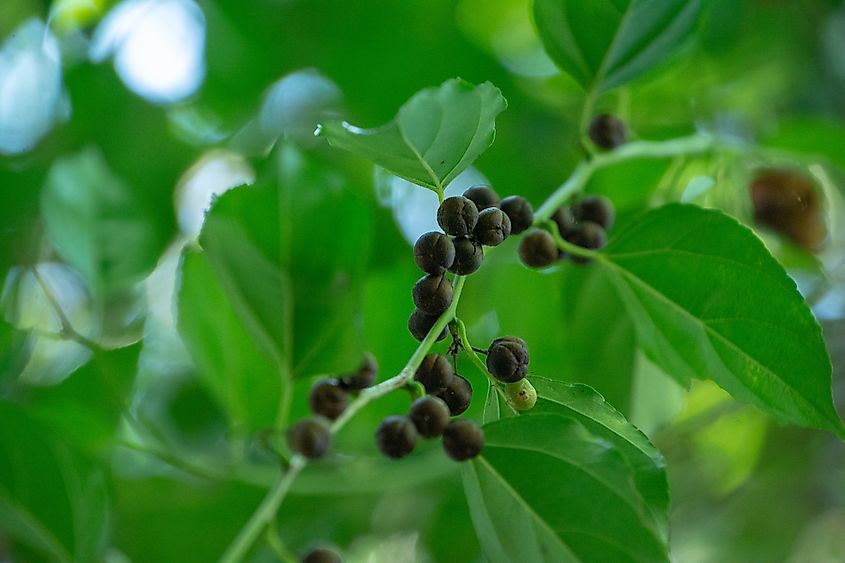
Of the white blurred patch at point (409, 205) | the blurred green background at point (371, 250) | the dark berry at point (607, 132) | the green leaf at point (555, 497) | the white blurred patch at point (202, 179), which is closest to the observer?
the green leaf at point (555, 497)

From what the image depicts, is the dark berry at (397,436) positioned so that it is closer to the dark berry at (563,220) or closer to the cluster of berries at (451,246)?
the cluster of berries at (451,246)

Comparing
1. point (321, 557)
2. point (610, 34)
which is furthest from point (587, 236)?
point (321, 557)

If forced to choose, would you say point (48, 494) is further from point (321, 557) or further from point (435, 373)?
point (435, 373)

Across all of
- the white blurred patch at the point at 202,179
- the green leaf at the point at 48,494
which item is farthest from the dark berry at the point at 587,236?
the white blurred patch at the point at 202,179

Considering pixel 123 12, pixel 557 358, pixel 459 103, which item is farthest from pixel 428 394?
pixel 123 12

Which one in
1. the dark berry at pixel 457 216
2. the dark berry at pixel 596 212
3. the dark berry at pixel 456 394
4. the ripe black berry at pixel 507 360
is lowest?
the dark berry at pixel 596 212

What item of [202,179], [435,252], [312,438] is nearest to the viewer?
[435,252]
